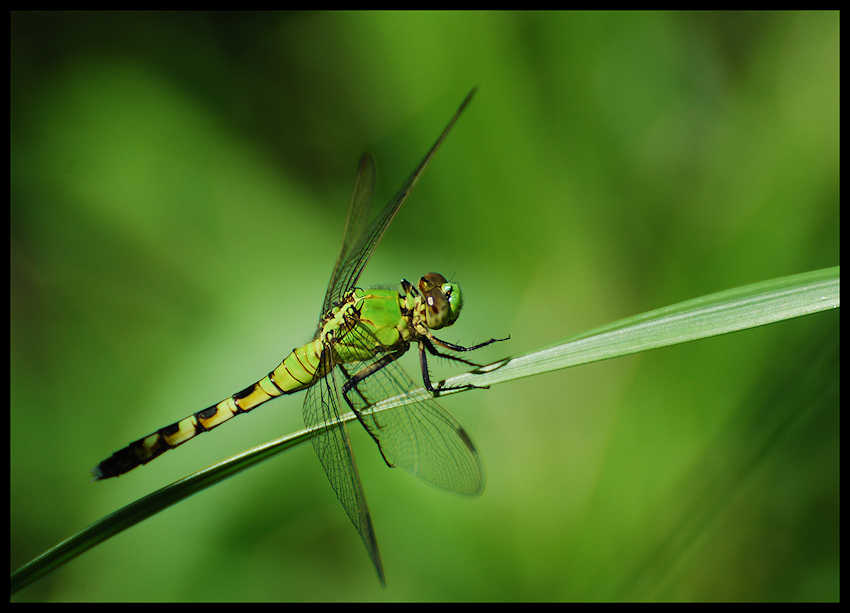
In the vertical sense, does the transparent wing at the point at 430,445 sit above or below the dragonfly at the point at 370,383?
below

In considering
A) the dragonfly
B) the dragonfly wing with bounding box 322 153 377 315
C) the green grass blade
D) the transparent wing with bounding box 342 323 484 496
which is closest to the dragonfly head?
the dragonfly

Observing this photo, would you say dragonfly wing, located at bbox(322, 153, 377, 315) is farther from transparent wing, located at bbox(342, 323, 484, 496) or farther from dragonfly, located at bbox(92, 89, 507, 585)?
transparent wing, located at bbox(342, 323, 484, 496)

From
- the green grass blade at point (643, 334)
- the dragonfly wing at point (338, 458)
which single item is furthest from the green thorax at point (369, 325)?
the green grass blade at point (643, 334)

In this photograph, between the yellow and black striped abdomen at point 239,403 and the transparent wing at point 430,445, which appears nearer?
the transparent wing at point 430,445

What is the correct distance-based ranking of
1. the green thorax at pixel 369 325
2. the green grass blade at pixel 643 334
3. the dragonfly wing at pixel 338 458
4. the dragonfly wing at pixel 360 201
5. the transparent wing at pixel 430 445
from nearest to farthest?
the green grass blade at pixel 643 334
the dragonfly wing at pixel 338 458
the transparent wing at pixel 430 445
the green thorax at pixel 369 325
the dragonfly wing at pixel 360 201

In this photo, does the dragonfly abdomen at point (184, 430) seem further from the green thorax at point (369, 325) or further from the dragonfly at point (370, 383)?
the green thorax at point (369, 325)

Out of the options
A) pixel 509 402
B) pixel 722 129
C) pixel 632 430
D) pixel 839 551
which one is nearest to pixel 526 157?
pixel 722 129

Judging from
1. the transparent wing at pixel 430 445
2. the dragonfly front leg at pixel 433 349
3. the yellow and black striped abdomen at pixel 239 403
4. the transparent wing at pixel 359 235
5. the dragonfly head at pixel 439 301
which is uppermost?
the transparent wing at pixel 359 235

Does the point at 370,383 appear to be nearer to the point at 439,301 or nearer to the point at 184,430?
the point at 439,301
